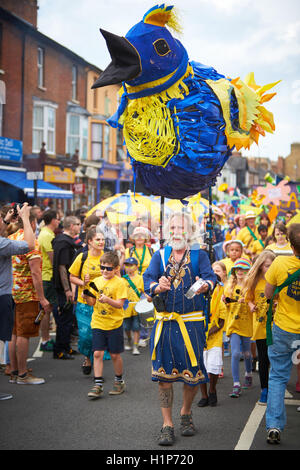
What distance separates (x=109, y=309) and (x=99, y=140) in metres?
24.4

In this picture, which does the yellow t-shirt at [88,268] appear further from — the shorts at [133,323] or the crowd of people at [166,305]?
the shorts at [133,323]

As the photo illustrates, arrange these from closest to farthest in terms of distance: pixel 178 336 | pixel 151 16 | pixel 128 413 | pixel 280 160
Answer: pixel 151 16 < pixel 178 336 < pixel 128 413 < pixel 280 160

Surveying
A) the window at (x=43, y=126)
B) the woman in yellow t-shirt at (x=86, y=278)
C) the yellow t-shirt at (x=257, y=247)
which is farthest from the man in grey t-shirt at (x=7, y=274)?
the window at (x=43, y=126)

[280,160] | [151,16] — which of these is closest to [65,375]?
[151,16]

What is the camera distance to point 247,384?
229 inches

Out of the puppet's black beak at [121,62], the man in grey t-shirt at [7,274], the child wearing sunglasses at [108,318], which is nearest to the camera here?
the puppet's black beak at [121,62]

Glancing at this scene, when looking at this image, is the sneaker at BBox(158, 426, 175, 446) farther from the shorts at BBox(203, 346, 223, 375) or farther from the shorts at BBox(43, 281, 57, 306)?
the shorts at BBox(43, 281, 57, 306)

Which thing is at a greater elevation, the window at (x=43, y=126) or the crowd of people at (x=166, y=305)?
the window at (x=43, y=126)

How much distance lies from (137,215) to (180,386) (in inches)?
210

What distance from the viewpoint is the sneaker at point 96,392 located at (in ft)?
17.3

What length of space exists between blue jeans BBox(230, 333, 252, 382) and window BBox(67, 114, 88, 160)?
21373 mm

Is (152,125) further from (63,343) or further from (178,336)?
(63,343)

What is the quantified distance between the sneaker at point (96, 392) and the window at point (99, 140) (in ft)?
80.3

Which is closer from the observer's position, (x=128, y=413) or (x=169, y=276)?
(x=169, y=276)
